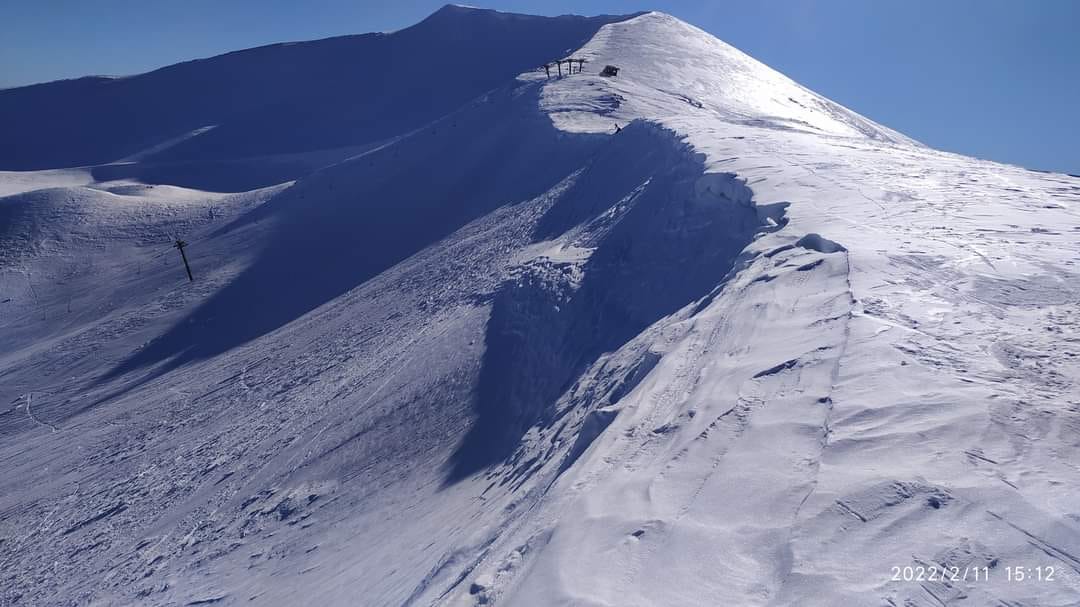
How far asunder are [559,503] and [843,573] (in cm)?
279

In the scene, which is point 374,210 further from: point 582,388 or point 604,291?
point 582,388

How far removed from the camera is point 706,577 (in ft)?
14.4

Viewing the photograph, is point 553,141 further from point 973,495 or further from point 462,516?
point 973,495

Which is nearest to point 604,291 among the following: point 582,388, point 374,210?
point 582,388

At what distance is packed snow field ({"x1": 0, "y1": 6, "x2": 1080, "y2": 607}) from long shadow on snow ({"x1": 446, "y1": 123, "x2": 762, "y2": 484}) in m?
0.10

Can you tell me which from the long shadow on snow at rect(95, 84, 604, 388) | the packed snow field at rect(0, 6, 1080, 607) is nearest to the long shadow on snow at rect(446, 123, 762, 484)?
the packed snow field at rect(0, 6, 1080, 607)

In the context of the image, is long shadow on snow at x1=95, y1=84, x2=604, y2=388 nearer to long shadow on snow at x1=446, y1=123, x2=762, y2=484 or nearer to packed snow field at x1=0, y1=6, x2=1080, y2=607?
packed snow field at x1=0, y1=6, x2=1080, y2=607

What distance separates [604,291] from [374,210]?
64.5ft

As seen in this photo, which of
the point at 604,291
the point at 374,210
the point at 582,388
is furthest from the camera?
the point at 374,210

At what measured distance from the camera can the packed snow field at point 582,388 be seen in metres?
4.55

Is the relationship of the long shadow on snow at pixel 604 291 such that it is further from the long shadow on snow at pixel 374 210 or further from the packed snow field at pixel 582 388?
the long shadow on snow at pixel 374 210

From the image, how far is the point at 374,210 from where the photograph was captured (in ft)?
103

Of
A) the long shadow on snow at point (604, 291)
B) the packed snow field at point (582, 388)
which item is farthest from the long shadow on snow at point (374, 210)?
the long shadow on snow at point (604, 291)

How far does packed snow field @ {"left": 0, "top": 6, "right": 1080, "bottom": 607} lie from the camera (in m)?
4.55
